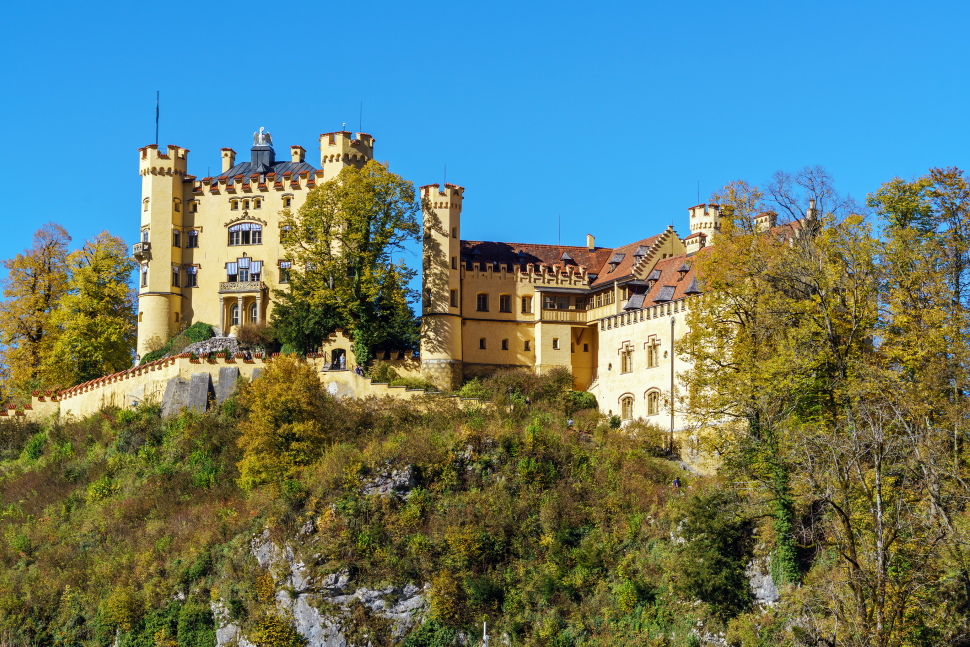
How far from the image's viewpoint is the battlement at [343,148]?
256ft

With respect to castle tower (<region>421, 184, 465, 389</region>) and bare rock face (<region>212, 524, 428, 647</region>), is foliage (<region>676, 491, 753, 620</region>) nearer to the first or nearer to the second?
bare rock face (<region>212, 524, 428, 647</region>)

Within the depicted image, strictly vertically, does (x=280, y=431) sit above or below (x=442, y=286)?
below

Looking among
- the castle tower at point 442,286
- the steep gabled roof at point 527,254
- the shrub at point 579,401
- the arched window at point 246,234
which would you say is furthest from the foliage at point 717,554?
the arched window at point 246,234

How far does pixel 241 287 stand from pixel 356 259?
9.06 m

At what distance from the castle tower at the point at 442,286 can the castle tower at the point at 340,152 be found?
14.4 ft

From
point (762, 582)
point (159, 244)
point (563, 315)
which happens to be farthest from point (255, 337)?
point (762, 582)

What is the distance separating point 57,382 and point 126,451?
12255 millimetres

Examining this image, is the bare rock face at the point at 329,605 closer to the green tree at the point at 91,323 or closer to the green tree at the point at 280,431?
the green tree at the point at 280,431

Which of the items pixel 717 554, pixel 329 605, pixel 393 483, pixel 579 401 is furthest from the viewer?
pixel 579 401

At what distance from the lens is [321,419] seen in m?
64.0

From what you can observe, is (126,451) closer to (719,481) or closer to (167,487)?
(167,487)

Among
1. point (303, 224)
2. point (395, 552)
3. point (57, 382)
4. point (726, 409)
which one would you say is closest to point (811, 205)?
point (726, 409)

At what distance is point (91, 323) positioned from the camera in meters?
78.8

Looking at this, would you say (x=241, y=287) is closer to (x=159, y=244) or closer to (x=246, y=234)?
(x=246, y=234)
